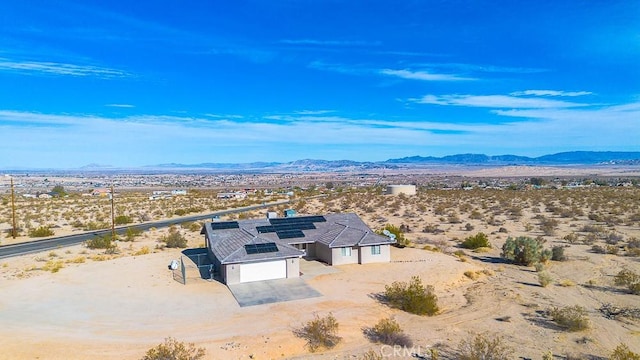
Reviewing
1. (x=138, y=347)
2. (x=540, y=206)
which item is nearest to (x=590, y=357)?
(x=138, y=347)

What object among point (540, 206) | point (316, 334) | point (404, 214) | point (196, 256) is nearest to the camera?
point (316, 334)

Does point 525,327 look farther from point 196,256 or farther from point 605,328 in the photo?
point 196,256

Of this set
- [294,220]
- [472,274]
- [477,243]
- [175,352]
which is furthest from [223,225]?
[477,243]

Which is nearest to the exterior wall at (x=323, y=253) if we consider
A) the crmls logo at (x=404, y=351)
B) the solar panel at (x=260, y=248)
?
the solar panel at (x=260, y=248)

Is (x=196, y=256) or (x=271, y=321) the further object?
(x=196, y=256)

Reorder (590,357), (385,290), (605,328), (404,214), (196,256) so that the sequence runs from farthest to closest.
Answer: (404,214) → (196,256) → (385,290) → (605,328) → (590,357)

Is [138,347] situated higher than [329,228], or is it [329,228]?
[329,228]

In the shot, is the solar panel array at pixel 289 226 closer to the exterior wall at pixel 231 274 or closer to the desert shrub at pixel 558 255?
the exterior wall at pixel 231 274
